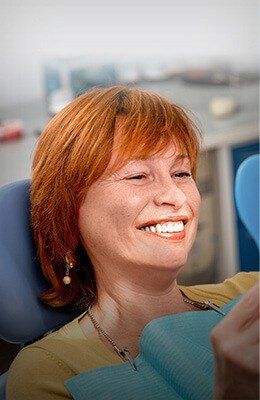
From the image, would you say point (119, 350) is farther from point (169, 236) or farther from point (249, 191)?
point (249, 191)

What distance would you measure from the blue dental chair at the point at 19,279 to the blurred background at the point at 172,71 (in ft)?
2.12

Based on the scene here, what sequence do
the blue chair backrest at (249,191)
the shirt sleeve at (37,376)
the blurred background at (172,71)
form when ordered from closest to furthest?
the shirt sleeve at (37,376)
the blue chair backrest at (249,191)
the blurred background at (172,71)

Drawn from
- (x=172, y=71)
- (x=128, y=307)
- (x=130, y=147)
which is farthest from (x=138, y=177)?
(x=172, y=71)

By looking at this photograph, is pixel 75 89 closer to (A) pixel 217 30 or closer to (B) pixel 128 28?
(B) pixel 128 28

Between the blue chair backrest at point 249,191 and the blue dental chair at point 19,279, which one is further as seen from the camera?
the blue chair backrest at point 249,191

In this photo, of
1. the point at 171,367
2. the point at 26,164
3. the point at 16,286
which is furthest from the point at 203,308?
the point at 26,164

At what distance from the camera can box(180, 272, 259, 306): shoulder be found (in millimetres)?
894

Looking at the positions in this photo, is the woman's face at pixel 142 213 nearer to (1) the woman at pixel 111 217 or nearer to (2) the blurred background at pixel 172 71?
(1) the woman at pixel 111 217

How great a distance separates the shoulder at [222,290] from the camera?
894mm

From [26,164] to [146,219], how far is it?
0.66m

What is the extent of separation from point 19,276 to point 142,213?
0.60 feet

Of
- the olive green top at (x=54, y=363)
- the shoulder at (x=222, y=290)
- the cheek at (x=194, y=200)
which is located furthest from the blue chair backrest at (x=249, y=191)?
the olive green top at (x=54, y=363)

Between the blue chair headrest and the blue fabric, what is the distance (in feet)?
0.45

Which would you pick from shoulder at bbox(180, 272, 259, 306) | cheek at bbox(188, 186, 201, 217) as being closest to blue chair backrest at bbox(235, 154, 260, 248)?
shoulder at bbox(180, 272, 259, 306)
